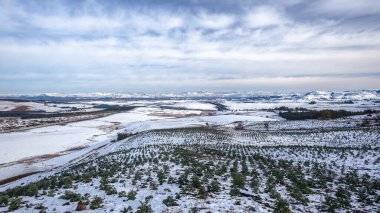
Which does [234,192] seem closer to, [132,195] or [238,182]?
[238,182]

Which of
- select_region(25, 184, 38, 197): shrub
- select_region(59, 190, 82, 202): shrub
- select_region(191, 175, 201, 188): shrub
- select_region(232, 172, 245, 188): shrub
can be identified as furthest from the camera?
select_region(232, 172, 245, 188): shrub

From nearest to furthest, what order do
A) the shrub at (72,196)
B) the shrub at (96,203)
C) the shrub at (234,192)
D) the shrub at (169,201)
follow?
the shrub at (96,203) → the shrub at (169,201) → the shrub at (72,196) → the shrub at (234,192)

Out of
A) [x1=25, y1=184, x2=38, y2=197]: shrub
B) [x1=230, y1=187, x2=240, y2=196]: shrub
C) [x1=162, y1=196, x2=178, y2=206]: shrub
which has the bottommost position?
[x1=25, y1=184, x2=38, y2=197]: shrub

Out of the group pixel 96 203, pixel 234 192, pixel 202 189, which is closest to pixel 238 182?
pixel 234 192

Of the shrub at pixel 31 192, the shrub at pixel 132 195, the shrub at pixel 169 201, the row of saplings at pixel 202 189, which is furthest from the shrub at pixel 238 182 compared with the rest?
the shrub at pixel 31 192

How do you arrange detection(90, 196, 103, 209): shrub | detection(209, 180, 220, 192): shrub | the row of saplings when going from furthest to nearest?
detection(209, 180, 220, 192): shrub, the row of saplings, detection(90, 196, 103, 209): shrub

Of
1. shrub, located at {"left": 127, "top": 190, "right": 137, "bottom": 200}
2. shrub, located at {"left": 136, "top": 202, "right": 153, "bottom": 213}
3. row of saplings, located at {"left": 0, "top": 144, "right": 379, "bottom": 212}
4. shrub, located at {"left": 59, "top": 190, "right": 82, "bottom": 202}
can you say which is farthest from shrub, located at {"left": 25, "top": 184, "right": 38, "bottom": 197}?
shrub, located at {"left": 136, "top": 202, "right": 153, "bottom": 213}

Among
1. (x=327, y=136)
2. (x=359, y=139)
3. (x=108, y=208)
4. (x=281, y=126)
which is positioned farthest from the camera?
(x=281, y=126)

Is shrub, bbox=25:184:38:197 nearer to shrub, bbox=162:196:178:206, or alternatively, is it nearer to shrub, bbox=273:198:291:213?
shrub, bbox=162:196:178:206

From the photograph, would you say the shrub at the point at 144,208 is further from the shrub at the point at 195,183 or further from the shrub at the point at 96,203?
the shrub at the point at 195,183

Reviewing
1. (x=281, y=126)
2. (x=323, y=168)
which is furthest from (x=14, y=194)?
(x=281, y=126)

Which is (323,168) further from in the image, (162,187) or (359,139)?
(359,139)
